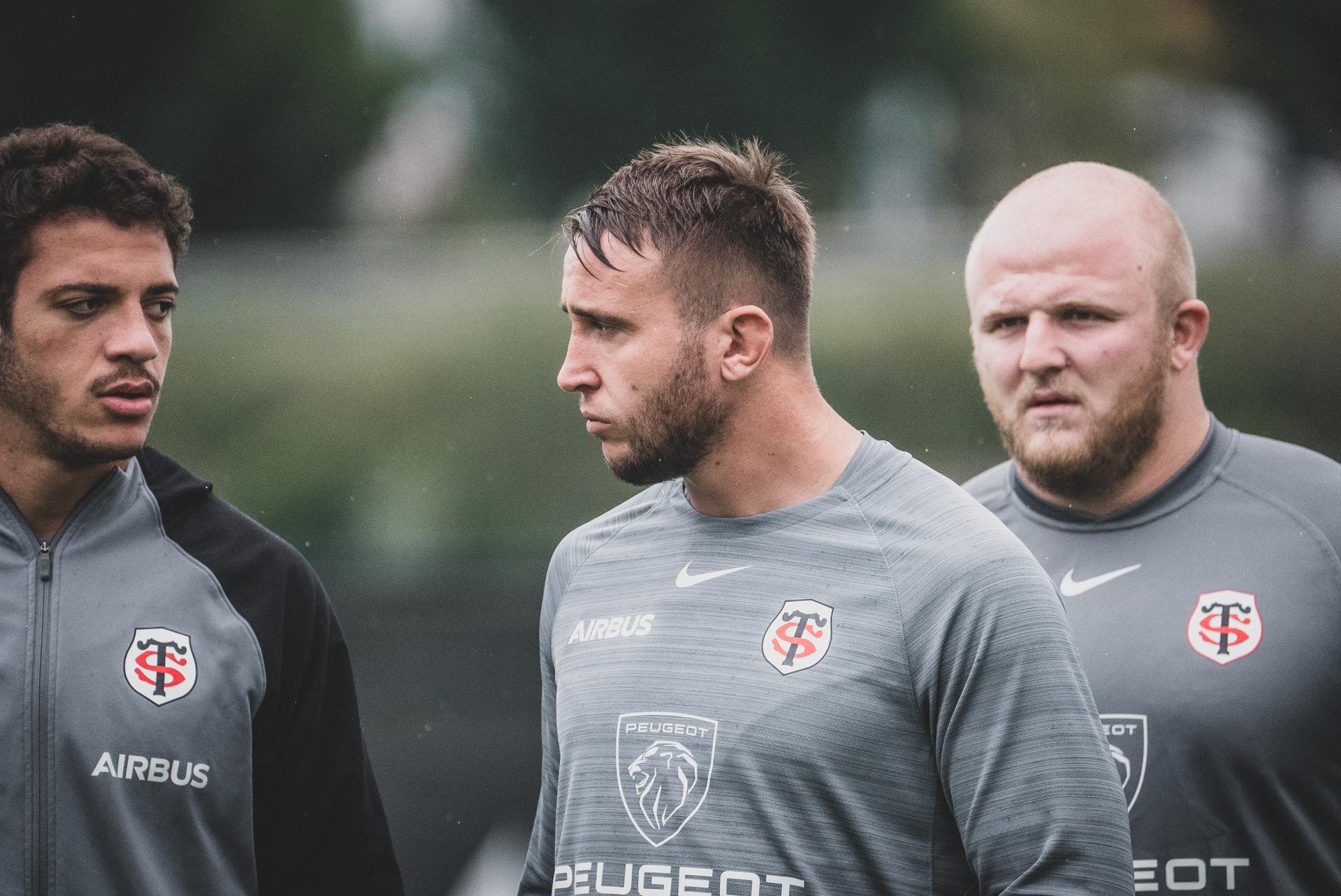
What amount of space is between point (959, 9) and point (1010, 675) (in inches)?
200

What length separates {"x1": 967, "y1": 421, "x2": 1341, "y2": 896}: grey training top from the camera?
7.11ft

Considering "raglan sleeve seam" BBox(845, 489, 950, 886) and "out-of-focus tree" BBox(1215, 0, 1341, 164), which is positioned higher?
"out-of-focus tree" BBox(1215, 0, 1341, 164)

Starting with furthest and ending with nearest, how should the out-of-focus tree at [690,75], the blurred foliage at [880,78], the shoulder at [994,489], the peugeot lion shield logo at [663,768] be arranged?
the out-of-focus tree at [690,75] → the blurred foliage at [880,78] → the shoulder at [994,489] → the peugeot lion shield logo at [663,768]

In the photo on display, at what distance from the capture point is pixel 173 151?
6.66m

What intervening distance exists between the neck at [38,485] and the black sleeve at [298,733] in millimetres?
143

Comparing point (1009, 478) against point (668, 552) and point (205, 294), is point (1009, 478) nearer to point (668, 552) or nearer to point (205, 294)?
point (668, 552)

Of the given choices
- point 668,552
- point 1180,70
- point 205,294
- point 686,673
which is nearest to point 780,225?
point 668,552

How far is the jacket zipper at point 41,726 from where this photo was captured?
197 cm

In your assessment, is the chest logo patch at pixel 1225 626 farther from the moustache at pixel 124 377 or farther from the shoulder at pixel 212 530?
the moustache at pixel 124 377

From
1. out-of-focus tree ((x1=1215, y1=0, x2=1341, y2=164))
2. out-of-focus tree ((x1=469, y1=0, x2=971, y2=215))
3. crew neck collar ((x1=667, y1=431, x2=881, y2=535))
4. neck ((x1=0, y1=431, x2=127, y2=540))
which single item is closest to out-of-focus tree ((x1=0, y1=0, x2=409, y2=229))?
out-of-focus tree ((x1=469, y1=0, x2=971, y2=215))

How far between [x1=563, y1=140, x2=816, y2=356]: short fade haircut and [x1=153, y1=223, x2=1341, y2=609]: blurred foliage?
3.67m

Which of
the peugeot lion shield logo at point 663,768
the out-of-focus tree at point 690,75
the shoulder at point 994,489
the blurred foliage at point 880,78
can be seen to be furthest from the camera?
the out-of-focus tree at point 690,75

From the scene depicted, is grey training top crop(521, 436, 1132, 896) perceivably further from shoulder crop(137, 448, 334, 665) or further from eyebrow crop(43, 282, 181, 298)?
eyebrow crop(43, 282, 181, 298)

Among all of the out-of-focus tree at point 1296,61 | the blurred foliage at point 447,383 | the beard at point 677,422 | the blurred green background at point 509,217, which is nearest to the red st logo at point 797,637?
the beard at point 677,422
